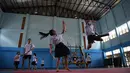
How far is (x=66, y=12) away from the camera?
16.1 metres

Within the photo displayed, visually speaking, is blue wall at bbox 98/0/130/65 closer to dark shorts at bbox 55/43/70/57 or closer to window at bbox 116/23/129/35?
window at bbox 116/23/129/35

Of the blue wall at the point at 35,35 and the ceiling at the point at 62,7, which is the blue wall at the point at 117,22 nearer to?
the ceiling at the point at 62,7

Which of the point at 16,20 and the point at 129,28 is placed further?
the point at 16,20

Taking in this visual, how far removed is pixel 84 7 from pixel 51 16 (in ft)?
14.9

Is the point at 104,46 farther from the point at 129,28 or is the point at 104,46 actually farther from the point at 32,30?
the point at 32,30

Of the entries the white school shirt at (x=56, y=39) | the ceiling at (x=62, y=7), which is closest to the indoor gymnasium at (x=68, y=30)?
the ceiling at (x=62, y=7)

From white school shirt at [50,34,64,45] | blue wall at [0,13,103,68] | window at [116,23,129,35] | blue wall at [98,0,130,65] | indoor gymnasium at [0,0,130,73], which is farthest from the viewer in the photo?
blue wall at [0,13,103,68]

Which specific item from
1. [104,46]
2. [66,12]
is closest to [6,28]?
[66,12]

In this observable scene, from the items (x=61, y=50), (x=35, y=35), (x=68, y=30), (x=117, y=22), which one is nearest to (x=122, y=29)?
(x=117, y=22)

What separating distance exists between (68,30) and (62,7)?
372 cm

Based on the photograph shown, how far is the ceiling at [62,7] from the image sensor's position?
13.3 m

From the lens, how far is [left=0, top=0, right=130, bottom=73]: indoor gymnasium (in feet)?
36.9

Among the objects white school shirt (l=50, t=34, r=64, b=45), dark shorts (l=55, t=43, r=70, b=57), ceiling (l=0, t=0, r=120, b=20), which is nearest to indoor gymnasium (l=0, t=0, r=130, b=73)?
ceiling (l=0, t=0, r=120, b=20)

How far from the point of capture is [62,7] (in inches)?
631
